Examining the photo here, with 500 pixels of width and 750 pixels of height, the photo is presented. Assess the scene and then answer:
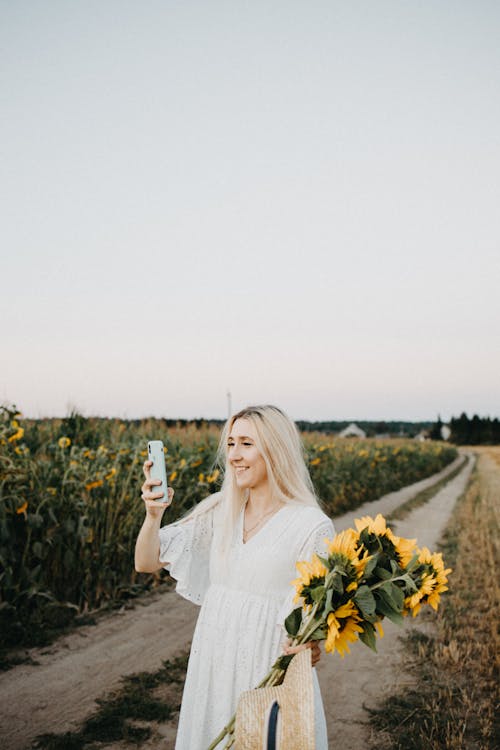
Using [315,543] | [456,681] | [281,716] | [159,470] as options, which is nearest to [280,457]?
[315,543]

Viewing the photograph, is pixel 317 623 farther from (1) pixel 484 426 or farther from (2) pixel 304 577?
(1) pixel 484 426

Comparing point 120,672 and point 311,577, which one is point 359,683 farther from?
point 311,577

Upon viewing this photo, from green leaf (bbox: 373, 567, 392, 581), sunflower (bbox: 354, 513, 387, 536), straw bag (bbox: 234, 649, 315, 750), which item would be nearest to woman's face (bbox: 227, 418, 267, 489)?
sunflower (bbox: 354, 513, 387, 536)

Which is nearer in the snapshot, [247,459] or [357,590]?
[357,590]

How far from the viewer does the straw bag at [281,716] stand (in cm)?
141

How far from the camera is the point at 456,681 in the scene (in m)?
4.20

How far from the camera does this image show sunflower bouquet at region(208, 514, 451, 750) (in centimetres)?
163

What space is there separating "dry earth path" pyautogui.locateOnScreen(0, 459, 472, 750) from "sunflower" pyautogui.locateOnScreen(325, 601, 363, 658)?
2.17m

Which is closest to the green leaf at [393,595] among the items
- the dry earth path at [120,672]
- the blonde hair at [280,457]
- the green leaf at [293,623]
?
the green leaf at [293,623]

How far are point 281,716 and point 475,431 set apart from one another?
103 m

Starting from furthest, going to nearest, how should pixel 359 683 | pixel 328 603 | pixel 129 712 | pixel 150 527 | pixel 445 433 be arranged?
pixel 445 433
pixel 359 683
pixel 129 712
pixel 150 527
pixel 328 603

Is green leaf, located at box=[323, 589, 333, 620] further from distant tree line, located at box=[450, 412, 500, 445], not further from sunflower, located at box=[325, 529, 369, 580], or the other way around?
distant tree line, located at box=[450, 412, 500, 445]

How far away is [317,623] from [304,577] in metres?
0.13

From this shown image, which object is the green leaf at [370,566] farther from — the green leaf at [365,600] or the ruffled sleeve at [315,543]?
the ruffled sleeve at [315,543]
